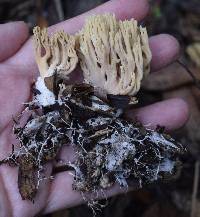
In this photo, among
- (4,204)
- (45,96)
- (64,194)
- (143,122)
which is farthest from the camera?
(143,122)

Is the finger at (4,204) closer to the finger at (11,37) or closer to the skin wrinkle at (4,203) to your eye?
the skin wrinkle at (4,203)

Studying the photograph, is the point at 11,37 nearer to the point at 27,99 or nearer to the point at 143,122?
the point at 27,99

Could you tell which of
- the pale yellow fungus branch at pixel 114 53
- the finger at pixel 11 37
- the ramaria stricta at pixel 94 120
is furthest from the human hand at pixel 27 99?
the pale yellow fungus branch at pixel 114 53

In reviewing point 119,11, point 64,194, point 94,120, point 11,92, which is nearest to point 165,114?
point 94,120

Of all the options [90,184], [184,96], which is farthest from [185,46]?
[90,184]

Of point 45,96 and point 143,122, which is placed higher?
point 45,96

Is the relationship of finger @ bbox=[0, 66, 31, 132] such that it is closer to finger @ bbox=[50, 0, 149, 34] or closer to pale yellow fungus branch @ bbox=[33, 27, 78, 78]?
pale yellow fungus branch @ bbox=[33, 27, 78, 78]
